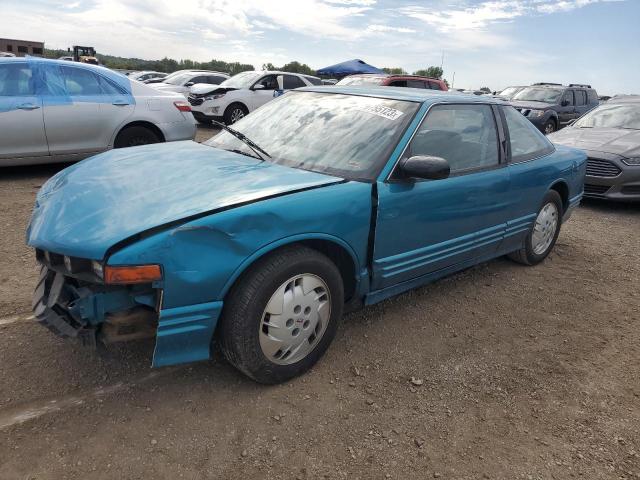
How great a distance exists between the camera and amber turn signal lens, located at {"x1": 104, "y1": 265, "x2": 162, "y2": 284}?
6.82ft

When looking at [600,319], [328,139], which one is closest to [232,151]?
[328,139]

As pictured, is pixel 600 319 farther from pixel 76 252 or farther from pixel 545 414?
pixel 76 252

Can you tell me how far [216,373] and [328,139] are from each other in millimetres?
1553

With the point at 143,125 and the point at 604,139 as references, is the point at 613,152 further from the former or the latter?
the point at 143,125

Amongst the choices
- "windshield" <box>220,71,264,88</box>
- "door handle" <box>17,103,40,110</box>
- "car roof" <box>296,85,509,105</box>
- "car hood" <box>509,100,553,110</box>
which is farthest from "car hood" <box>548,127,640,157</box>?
"windshield" <box>220,71,264,88</box>

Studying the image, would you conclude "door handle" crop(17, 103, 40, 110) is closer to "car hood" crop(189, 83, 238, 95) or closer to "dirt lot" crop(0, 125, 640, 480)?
"dirt lot" crop(0, 125, 640, 480)

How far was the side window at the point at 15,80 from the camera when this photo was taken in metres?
5.85

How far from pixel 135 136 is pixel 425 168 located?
517cm

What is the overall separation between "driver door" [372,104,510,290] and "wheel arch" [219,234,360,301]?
153 millimetres

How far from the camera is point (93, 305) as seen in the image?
218cm

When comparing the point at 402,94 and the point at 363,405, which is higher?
the point at 402,94

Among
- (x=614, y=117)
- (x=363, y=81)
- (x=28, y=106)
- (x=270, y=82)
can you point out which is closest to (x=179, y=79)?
(x=270, y=82)

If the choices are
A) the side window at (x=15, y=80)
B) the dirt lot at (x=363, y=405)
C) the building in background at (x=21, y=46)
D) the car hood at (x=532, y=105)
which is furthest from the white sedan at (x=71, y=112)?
the building in background at (x=21, y=46)

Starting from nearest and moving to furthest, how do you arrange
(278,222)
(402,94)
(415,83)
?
(278,222) < (402,94) < (415,83)
